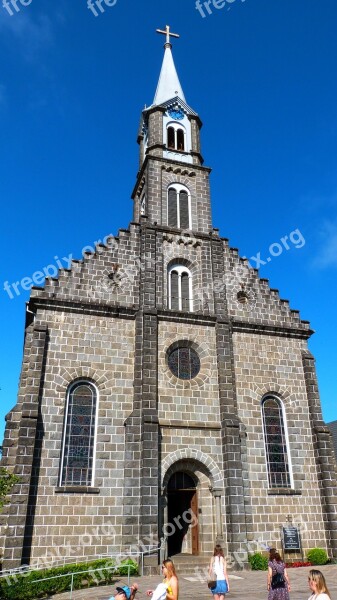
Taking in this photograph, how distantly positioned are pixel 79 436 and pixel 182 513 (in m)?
5.64

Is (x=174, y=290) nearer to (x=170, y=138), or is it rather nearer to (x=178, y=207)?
(x=178, y=207)

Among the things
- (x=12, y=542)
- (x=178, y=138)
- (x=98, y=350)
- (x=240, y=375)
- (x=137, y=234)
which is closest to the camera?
(x=12, y=542)

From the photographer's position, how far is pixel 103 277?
2128 centimetres

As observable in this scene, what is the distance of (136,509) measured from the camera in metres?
17.2

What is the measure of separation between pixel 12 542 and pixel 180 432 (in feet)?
24.2

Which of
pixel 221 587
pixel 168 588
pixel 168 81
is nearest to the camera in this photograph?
pixel 168 588

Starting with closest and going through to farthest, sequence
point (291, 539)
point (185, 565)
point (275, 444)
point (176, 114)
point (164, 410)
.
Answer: point (185, 565) → point (291, 539) → point (164, 410) → point (275, 444) → point (176, 114)

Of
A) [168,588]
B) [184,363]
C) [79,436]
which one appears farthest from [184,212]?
[168,588]

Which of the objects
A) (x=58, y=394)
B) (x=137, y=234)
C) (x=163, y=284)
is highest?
(x=137, y=234)

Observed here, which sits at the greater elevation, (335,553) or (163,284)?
(163,284)

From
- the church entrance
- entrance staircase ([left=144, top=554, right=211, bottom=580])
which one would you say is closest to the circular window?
the church entrance

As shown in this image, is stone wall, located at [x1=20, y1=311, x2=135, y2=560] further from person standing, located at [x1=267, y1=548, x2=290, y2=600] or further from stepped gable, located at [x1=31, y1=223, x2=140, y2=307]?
person standing, located at [x1=267, y1=548, x2=290, y2=600]

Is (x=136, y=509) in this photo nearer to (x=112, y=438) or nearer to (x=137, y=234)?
(x=112, y=438)

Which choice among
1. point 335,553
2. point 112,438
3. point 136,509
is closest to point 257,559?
point 335,553
